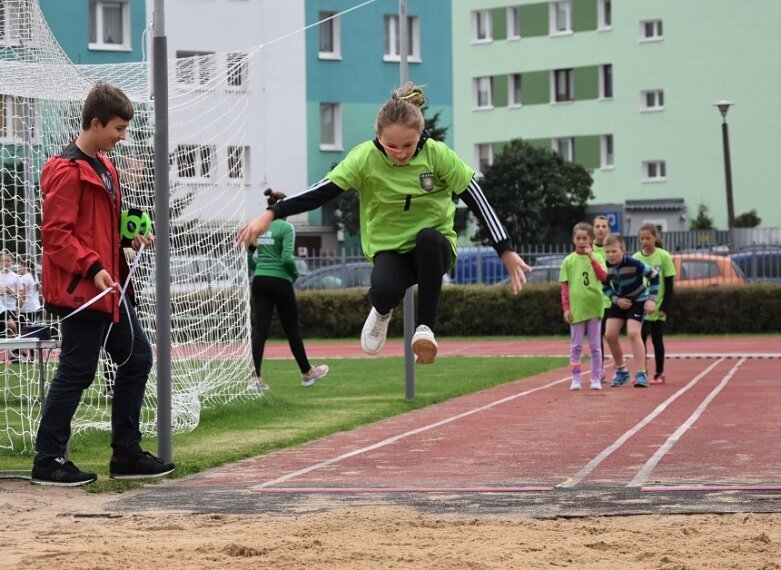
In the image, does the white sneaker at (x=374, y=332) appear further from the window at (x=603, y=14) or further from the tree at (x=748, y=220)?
A: the window at (x=603, y=14)

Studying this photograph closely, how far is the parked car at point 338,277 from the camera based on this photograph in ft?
97.0

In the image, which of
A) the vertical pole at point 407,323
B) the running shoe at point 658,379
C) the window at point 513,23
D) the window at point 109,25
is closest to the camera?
the vertical pole at point 407,323

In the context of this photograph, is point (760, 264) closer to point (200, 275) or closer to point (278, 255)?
point (278, 255)

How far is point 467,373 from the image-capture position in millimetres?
17672

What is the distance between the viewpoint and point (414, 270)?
26.7ft

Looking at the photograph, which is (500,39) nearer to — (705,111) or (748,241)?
(705,111)

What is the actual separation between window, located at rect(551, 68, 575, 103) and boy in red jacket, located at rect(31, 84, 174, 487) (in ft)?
177

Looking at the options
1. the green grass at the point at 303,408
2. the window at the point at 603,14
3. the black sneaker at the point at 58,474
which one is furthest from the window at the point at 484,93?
the black sneaker at the point at 58,474

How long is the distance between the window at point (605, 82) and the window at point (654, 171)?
11.5 ft

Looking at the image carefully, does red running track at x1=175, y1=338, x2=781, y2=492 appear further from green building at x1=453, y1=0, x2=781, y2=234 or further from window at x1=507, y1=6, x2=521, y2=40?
window at x1=507, y1=6, x2=521, y2=40

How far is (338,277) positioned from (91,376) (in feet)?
71.0

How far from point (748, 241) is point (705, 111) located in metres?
13.1

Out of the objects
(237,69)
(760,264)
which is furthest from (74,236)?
(760,264)

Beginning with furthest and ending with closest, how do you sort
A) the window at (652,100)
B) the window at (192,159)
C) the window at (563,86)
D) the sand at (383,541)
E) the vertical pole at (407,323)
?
the window at (563,86), the window at (652,100), the window at (192,159), the vertical pole at (407,323), the sand at (383,541)
